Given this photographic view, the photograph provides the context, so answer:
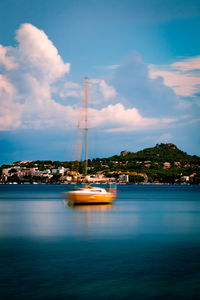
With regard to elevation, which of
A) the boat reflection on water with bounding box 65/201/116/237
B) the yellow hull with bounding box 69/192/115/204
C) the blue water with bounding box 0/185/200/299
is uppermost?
the yellow hull with bounding box 69/192/115/204

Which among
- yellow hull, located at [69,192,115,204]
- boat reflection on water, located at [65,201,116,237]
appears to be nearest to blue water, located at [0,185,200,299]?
boat reflection on water, located at [65,201,116,237]

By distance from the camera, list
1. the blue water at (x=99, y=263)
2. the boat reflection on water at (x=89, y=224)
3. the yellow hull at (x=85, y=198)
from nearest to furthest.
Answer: the blue water at (x=99, y=263) < the boat reflection on water at (x=89, y=224) < the yellow hull at (x=85, y=198)

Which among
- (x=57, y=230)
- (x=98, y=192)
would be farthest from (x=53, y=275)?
(x=98, y=192)

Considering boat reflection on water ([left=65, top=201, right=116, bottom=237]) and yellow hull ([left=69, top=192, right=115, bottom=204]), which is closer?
boat reflection on water ([left=65, top=201, right=116, bottom=237])

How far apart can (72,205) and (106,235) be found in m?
30.2

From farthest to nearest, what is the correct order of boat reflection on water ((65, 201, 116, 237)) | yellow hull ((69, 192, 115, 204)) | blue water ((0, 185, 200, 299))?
yellow hull ((69, 192, 115, 204)), boat reflection on water ((65, 201, 116, 237)), blue water ((0, 185, 200, 299))

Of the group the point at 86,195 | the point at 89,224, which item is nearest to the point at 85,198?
the point at 86,195

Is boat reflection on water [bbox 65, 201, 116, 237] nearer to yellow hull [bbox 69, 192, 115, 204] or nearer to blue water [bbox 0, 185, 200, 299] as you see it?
blue water [bbox 0, 185, 200, 299]

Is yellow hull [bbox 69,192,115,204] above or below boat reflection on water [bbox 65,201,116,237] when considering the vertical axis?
above

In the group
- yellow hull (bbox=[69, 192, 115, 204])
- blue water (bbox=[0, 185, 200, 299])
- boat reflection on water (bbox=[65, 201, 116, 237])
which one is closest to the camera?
blue water (bbox=[0, 185, 200, 299])

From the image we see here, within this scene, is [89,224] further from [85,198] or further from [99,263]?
[99,263]

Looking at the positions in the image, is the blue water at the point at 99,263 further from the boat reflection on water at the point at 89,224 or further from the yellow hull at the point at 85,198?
the yellow hull at the point at 85,198

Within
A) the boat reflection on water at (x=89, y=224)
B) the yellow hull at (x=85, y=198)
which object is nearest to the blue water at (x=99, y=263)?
the boat reflection on water at (x=89, y=224)

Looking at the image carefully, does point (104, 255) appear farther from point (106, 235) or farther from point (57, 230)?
point (57, 230)
